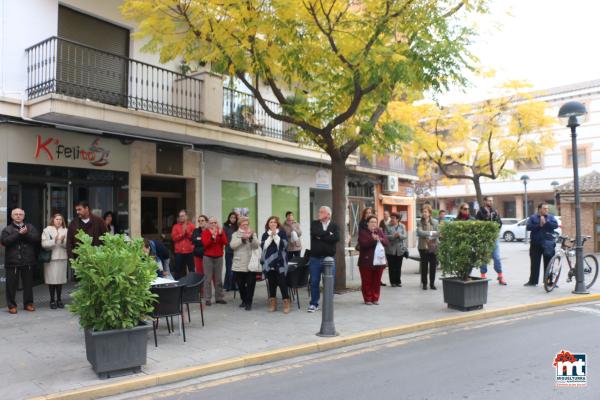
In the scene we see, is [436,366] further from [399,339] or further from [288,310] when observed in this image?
[288,310]

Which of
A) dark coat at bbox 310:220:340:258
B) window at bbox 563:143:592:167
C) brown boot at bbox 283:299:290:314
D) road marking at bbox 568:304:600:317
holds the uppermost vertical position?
window at bbox 563:143:592:167

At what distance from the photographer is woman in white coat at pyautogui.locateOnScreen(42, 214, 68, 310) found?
30.0 ft

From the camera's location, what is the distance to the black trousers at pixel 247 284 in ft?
30.3

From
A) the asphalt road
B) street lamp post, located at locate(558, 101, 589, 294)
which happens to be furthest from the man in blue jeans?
street lamp post, located at locate(558, 101, 589, 294)

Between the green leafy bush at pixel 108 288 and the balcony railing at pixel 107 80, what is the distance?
5286 mm

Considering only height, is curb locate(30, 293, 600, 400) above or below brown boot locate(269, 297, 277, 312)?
below

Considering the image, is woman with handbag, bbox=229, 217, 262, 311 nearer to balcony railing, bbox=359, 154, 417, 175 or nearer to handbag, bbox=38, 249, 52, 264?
handbag, bbox=38, 249, 52, 264

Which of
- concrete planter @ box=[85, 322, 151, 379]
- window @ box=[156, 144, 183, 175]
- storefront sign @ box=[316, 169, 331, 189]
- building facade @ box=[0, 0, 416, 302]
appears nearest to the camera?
concrete planter @ box=[85, 322, 151, 379]

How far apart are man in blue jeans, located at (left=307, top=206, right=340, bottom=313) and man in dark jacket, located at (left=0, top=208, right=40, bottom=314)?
16.5ft

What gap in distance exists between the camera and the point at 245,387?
5.26 m

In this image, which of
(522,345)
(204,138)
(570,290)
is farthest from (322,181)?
(522,345)

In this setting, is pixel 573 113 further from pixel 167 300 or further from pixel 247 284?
pixel 167 300

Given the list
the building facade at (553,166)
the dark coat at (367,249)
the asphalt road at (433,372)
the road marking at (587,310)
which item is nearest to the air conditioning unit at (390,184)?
the dark coat at (367,249)

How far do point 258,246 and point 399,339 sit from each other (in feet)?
10.5
